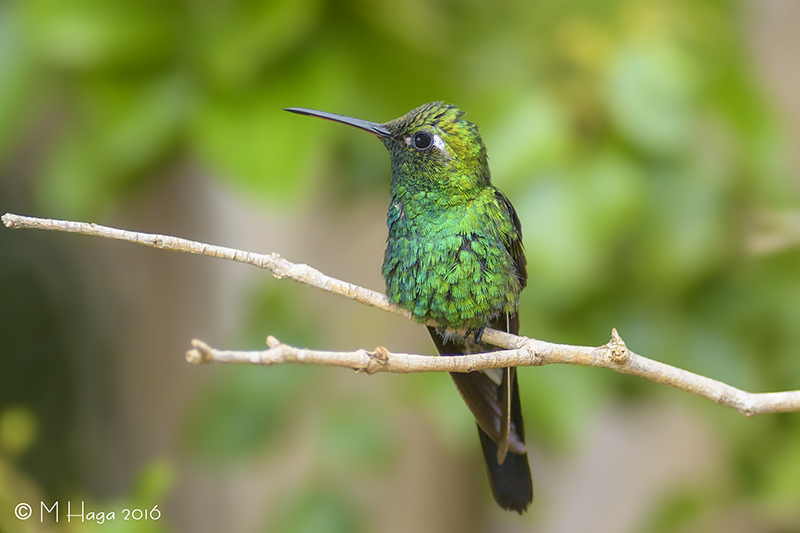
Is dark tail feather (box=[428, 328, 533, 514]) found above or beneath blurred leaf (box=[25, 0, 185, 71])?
beneath

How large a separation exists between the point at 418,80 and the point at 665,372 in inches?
40.9

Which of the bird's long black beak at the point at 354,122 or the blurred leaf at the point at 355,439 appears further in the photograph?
the blurred leaf at the point at 355,439

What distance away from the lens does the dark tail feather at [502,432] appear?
1077 millimetres

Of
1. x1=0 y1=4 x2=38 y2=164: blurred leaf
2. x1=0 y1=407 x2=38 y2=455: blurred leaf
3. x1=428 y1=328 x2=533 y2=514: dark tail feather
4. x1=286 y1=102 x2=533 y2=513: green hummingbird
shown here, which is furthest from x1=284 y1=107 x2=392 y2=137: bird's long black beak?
x1=0 y1=4 x2=38 y2=164: blurred leaf

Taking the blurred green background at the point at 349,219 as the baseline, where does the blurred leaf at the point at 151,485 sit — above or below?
below

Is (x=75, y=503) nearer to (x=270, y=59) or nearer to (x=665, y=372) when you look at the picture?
(x=270, y=59)

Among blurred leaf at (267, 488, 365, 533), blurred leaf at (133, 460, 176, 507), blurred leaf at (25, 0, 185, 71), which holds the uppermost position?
blurred leaf at (25, 0, 185, 71)

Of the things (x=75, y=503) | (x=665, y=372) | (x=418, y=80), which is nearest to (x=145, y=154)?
(x=418, y=80)

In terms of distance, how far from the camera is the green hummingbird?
112 cm

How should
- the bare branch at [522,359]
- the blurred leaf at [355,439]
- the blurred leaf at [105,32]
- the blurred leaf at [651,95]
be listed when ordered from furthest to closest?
the blurred leaf at [355,439]
the blurred leaf at [651,95]
the blurred leaf at [105,32]
the bare branch at [522,359]

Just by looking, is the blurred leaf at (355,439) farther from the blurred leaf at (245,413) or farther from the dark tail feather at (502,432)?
the dark tail feather at (502,432)

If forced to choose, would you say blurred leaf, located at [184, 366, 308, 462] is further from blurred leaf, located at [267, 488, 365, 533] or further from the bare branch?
the bare branch

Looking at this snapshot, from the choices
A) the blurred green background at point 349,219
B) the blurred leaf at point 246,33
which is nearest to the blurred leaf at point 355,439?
the blurred green background at point 349,219

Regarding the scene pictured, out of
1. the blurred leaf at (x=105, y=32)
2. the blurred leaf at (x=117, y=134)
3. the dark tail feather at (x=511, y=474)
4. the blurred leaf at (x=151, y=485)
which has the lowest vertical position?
the blurred leaf at (x=151, y=485)
